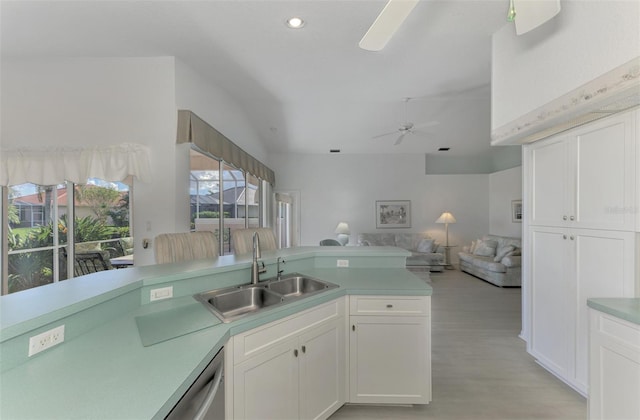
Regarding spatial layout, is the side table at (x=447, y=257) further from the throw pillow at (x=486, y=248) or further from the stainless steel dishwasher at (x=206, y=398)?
the stainless steel dishwasher at (x=206, y=398)

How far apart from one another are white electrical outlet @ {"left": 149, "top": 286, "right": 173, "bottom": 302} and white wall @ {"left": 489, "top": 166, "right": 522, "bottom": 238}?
22.3 ft

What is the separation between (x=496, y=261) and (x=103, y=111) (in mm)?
6480

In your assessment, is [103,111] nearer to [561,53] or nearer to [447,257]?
[561,53]

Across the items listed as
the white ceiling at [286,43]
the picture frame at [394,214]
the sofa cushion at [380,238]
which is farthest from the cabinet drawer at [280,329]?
the picture frame at [394,214]

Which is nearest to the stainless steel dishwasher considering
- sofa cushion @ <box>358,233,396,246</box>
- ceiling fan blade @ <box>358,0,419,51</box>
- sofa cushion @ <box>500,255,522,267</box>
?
ceiling fan blade @ <box>358,0,419,51</box>

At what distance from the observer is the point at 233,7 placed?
2.11 metres

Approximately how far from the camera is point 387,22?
1.48 meters

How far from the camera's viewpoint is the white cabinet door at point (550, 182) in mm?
2156

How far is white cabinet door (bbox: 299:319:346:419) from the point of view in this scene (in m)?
1.56

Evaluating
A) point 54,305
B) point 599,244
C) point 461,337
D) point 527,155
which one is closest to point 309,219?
point 461,337

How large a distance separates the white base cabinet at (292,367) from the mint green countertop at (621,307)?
136cm

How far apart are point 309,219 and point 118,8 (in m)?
5.51

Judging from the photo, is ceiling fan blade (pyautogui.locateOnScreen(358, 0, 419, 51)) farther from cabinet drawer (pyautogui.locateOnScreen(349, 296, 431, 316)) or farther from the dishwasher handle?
the dishwasher handle

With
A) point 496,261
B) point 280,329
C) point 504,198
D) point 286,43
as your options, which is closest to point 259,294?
point 280,329
